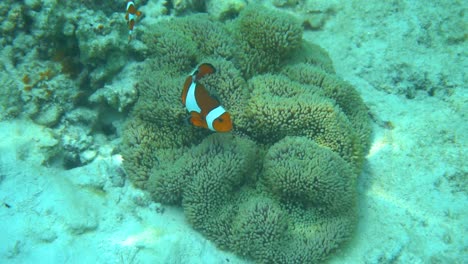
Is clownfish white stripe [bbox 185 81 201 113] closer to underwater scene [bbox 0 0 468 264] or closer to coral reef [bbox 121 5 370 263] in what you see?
underwater scene [bbox 0 0 468 264]

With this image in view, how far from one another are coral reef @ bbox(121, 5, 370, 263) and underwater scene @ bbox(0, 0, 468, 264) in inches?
0.5

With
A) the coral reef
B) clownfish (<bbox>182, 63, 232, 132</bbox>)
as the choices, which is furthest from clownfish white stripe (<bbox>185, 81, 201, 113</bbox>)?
the coral reef

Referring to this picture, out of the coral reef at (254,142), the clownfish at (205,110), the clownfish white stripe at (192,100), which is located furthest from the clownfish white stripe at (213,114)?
the coral reef at (254,142)

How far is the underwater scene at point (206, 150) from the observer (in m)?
2.63

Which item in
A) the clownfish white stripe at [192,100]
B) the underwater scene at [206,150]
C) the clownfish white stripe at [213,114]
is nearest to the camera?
the clownfish white stripe at [213,114]

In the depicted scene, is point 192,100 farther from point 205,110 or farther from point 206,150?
point 206,150

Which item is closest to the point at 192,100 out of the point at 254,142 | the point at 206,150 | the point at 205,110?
the point at 205,110

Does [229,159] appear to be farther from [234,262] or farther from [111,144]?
[111,144]

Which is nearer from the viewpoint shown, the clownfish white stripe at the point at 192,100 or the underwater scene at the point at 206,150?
the clownfish white stripe at the point at 192,100

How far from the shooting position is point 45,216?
2521 mm

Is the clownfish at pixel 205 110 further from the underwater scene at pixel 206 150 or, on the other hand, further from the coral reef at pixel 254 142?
the coral reef at pixel 254 142

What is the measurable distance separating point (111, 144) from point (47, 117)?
0.59 m

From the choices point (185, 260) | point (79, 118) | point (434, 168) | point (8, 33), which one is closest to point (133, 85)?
point (79, 118)

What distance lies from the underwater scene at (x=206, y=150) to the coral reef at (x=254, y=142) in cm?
1
